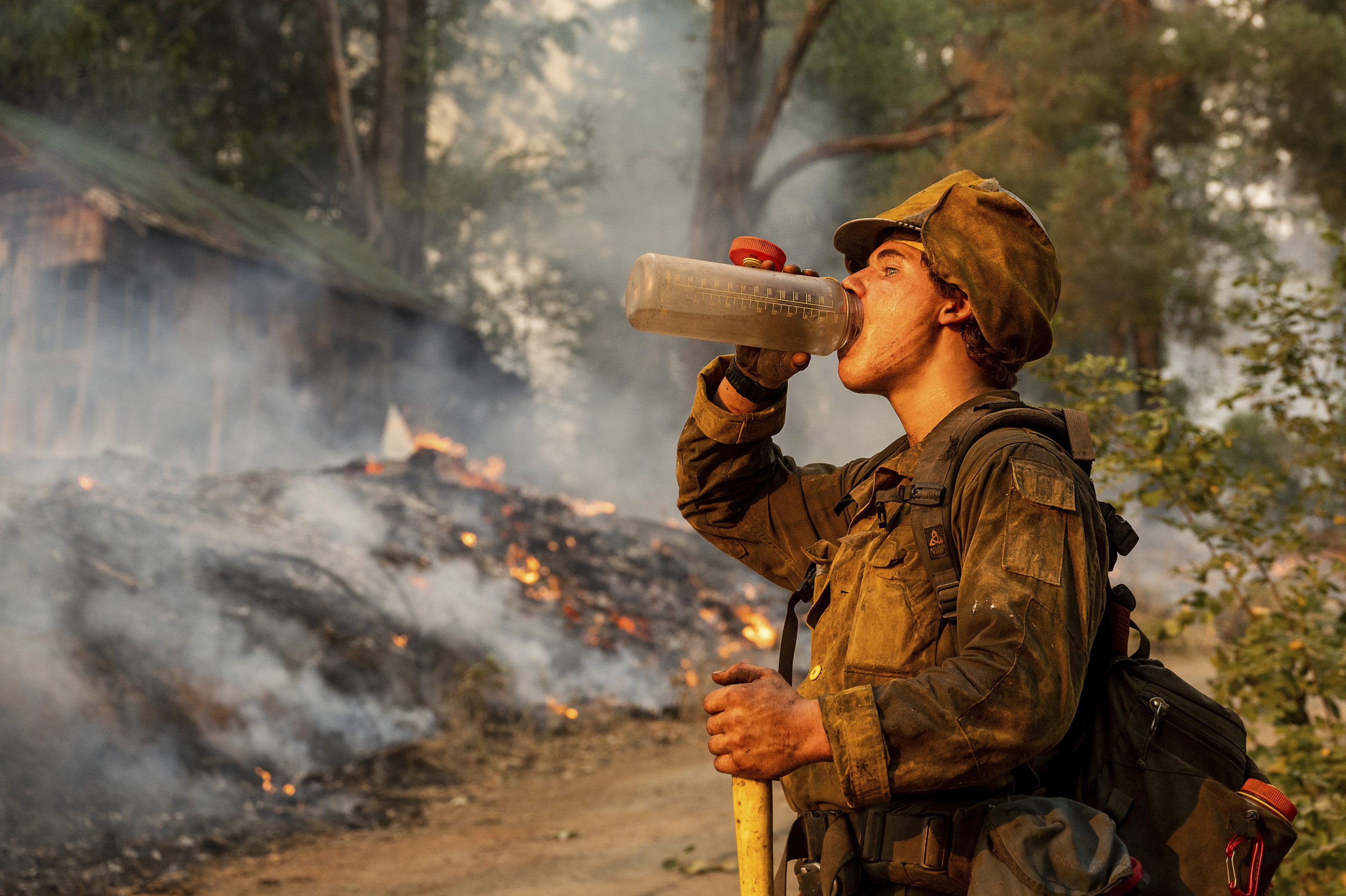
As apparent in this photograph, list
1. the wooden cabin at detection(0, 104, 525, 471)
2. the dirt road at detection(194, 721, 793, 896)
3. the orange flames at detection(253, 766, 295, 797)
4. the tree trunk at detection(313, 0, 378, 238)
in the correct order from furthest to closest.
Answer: the tree trunk at detection(313, 0, 378, 238)
the wooden cabin at detection(0, 104, 525, 471)
the orange flames at detection(253, 766, 295, 797)
the dirt road at detection(194, 721, 793, 896)

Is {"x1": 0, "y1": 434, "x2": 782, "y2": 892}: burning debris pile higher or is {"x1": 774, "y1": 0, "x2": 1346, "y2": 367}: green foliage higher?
{"x1": 774, "y1": 0, "x2": 1346, "y2": 367}: green foliage

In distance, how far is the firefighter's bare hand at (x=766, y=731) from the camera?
1595 mm

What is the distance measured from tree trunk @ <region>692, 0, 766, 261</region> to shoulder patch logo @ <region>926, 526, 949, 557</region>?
50.1ft

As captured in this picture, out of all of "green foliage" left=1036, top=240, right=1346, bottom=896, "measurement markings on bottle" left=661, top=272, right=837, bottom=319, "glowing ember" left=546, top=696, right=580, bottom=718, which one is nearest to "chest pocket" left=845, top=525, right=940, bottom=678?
"measurement markings on bottle" left=661, top=272, right=837, bottom=319

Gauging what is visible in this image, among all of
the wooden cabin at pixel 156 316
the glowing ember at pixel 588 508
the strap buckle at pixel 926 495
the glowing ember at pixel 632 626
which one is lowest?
the glowing ember at pixel 632 626

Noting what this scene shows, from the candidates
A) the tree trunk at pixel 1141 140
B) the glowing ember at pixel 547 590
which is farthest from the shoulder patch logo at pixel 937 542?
the tree trunk at pixel 1141 140

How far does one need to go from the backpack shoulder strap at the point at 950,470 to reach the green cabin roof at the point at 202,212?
13196 mm

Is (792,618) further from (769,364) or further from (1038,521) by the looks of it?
(1038,521)

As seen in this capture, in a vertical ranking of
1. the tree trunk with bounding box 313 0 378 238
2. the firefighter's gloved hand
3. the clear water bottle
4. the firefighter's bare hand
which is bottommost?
the firefighter's bare hand

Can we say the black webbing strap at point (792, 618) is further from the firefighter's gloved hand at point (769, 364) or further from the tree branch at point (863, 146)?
the tree branch at point (863, 146)

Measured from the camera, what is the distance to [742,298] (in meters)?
2.06

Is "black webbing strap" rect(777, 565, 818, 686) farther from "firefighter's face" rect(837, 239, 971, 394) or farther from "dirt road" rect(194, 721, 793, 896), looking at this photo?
"dirt road" rect(194, 721, 793, 896)

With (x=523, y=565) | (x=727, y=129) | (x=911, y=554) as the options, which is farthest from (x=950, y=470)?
(x=727, y=129)

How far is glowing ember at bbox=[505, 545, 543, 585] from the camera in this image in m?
10.6
